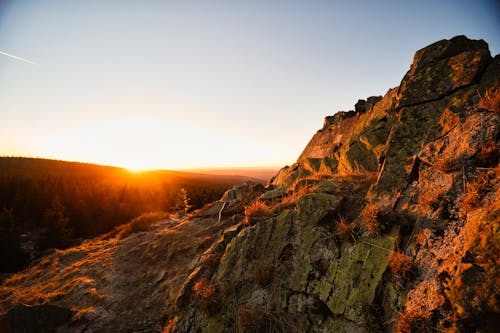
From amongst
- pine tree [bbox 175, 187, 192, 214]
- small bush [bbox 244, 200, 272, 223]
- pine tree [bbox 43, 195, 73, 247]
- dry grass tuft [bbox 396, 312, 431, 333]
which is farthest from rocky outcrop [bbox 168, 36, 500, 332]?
pine tree [bbox 43, 195, 73, 247]

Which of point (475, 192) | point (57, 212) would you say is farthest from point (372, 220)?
point (57, 212)

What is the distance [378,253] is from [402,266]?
1.91 feet

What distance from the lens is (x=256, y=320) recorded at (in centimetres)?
490

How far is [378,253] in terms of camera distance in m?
4.47

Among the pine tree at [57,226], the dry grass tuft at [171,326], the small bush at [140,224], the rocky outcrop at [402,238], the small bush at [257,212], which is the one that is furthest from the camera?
the pine tree at [57,226]

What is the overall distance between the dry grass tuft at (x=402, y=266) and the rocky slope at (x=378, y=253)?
0.07 feet

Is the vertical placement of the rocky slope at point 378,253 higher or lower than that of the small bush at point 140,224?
higher

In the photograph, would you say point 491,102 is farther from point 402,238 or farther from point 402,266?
point 402,266

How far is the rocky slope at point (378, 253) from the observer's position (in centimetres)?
333

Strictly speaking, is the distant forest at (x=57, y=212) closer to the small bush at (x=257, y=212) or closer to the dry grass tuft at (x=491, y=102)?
the small bush at (x=257, y=212)

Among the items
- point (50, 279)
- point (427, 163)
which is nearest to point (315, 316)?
point (427, 163)

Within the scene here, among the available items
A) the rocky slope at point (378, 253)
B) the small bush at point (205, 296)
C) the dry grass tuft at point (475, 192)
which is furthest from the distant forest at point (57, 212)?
the dry grass tuft at point (475, 192)

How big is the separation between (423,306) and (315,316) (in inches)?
84.2

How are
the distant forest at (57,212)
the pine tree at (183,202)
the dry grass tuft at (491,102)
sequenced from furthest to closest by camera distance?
the pine tree at (183,202), the distant forest at (57,212), the dry grass tuft at (491,102)
